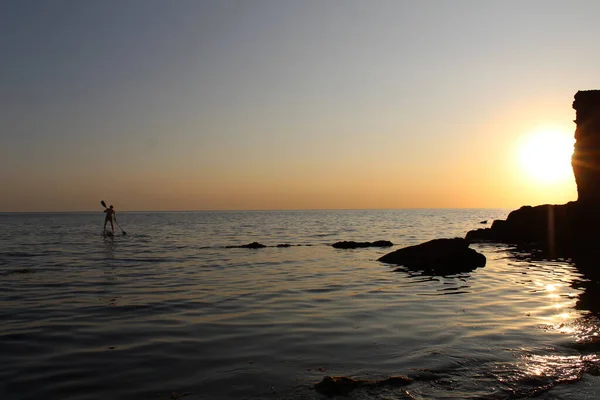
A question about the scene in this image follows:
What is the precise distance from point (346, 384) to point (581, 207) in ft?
118

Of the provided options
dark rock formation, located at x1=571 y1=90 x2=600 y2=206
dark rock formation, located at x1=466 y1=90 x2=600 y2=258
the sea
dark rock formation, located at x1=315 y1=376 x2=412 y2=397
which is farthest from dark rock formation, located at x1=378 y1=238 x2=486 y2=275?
dark rock formation, located at x1=571 y1=90 x2=600 y2=206

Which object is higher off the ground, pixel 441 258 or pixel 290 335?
pixel 441 258

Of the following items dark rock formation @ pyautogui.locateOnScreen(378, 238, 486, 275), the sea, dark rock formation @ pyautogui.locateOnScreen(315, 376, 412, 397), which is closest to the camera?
dark rock formation @ pyautogui.locateOnScreen(315, 376, 412, 397)

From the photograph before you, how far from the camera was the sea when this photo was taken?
6.70 meters

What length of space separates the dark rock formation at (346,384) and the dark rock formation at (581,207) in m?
29.3

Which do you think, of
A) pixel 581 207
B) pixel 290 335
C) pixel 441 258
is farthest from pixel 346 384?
pixel 581 207

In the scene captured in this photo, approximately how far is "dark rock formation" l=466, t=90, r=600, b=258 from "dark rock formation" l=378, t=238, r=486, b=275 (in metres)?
13.3

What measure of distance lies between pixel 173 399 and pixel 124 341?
3.35 meters

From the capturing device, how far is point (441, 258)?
21.2 meters

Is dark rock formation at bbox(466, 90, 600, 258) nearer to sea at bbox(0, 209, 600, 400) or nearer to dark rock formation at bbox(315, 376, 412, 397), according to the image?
sea at bbox(0, 209, 600, 400)

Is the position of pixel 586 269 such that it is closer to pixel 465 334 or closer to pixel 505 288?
pixel 505 288

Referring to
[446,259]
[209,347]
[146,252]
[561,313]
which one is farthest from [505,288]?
[146,252]

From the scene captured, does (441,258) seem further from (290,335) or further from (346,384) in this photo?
(346,384)

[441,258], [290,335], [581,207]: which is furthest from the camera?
[581,207]
